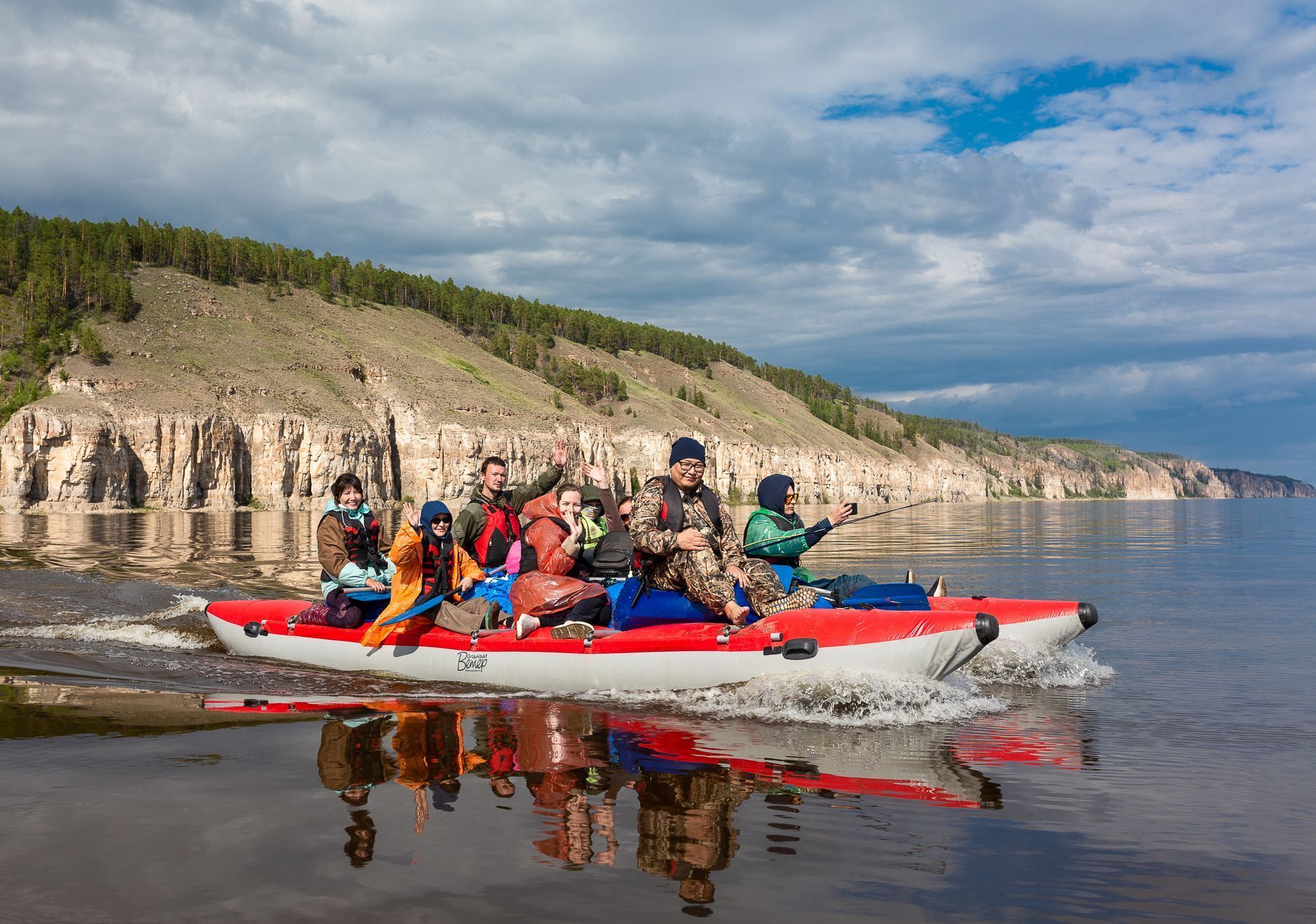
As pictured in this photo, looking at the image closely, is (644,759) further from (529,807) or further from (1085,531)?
(1085,531)

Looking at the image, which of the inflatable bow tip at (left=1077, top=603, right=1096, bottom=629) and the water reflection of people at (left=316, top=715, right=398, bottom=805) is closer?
the water reflection of people at (left=316, top=715, right=398, bottom=805)

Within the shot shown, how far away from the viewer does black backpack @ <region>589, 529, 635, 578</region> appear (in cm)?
1166

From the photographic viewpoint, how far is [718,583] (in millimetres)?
9625

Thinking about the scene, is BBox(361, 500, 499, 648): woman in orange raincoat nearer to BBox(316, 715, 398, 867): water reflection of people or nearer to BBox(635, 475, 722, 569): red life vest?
BBox(316, 715, 398, 867): water reflection of people

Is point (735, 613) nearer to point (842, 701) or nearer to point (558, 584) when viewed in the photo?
point (842, 701)

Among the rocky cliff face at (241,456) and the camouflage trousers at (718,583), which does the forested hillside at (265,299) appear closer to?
the rocky cliff face at (241,456)

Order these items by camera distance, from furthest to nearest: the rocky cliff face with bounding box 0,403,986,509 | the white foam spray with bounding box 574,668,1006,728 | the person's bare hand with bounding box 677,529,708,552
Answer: the rocky cliff face with bounding box 0,403,986,509, the white foam spray with bounding box 574,668,1006,728, the person's bare hand with bounding box 677,529,708,552

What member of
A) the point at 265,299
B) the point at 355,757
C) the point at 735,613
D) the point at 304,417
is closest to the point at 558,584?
the point at 735,613

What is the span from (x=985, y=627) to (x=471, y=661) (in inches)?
223

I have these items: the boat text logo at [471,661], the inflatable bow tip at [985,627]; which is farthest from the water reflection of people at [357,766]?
the inflatable bow tip at [985,627]

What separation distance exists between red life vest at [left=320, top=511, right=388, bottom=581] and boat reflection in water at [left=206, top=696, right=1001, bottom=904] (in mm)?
2755

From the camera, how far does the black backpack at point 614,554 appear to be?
459 inches

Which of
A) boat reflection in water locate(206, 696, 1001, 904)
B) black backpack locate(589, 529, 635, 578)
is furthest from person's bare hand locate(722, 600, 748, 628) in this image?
black backpack locate(589, 529, 635, 578)

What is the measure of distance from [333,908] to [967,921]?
2970mm
